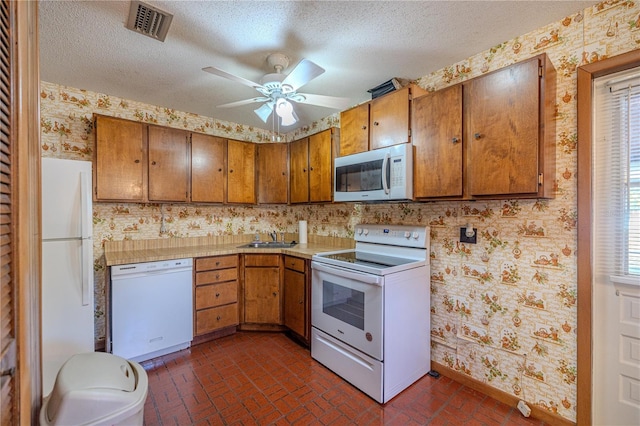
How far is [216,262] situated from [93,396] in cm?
183

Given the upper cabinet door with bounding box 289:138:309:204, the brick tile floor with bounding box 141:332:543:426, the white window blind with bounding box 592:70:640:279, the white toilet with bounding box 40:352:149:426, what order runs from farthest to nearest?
the upper cabinet door with bounding box 289:138:309:204 → the brick tile floor with bounding box 141:332:543:426 → the white window blind with bounding box 592:70:640:279 → the white toilet with bounding box 40:352:149:426

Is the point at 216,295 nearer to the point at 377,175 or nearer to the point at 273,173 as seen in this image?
the point at 273,173

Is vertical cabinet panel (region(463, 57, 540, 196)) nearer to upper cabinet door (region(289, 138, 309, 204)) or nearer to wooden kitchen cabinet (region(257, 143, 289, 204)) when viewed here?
upper cabinet door (region(289, 138, 309, 204))

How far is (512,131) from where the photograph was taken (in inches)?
65.7

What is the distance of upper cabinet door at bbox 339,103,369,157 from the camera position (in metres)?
2.47

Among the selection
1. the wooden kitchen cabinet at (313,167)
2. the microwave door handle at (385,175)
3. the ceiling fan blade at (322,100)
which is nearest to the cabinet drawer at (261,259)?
the wooden kitchen cabinet at (313,167)

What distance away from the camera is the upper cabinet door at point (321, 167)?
2.93 meters

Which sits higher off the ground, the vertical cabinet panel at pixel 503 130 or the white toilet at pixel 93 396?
the vertical cabinet panel at pixel 503 130

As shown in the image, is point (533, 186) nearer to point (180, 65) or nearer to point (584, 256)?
point (584, 256)

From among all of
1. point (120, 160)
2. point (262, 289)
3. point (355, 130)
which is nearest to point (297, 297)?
point (262, 289)

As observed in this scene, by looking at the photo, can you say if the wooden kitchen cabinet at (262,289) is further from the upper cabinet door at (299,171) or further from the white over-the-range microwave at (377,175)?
the white over-the-range microwave at (377,175)

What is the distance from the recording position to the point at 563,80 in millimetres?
1735

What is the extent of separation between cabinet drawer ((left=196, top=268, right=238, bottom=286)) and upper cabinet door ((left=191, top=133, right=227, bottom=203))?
2.67 feet

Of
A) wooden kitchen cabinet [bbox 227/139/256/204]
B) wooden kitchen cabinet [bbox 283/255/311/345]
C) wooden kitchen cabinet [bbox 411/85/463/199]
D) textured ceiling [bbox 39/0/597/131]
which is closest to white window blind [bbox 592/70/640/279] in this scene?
textured ceiling [bbox 39/0/597/131]
